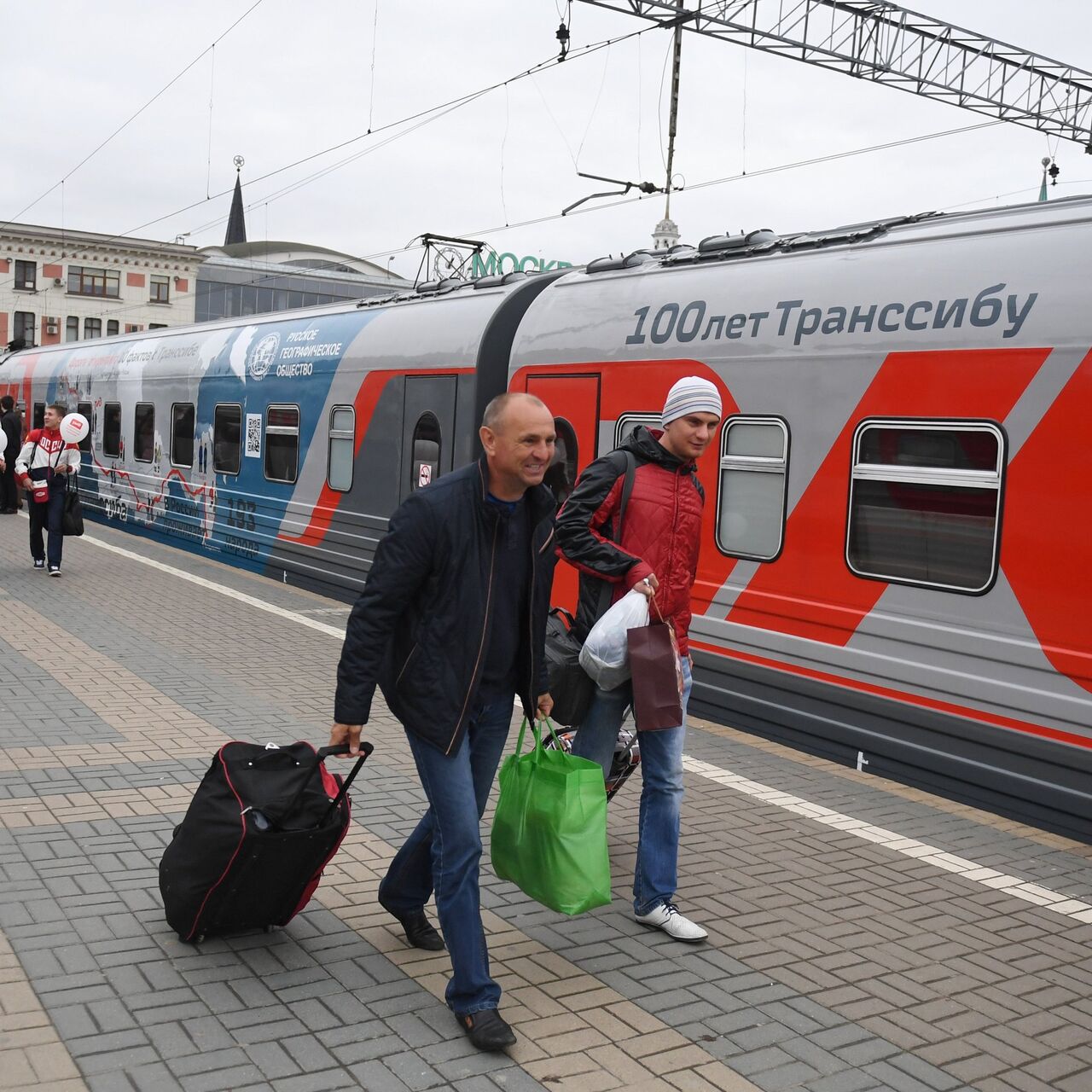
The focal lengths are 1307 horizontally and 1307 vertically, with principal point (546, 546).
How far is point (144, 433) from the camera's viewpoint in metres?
18.4

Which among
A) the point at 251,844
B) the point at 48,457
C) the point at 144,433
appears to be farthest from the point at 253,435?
the point at 251,844

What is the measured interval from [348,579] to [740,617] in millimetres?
5800

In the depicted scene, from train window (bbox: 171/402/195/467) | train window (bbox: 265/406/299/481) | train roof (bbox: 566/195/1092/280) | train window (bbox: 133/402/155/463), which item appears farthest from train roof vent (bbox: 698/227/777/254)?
A: train window (bbox: 133/402/155/463)

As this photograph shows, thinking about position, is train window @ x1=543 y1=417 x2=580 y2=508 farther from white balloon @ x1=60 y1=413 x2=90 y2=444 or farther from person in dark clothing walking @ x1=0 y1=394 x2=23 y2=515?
person in dark clothing walking @ x1=0 y1=394 x2=23 y2=515

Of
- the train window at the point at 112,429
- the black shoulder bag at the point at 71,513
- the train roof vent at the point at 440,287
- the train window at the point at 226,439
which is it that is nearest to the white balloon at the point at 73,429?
the black shoulder bag at the point at 71,513

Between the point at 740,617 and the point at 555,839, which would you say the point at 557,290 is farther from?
the point at 555,839

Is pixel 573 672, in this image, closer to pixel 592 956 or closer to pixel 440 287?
pixel 592 956

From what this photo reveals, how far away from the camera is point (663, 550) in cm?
462

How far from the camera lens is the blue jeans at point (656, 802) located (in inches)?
179

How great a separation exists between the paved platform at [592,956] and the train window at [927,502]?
113cm

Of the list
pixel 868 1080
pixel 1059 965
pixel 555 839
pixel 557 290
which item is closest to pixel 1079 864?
pixel 1059 965

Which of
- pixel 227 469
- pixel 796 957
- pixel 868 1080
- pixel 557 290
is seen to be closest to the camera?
pixel 868 1080

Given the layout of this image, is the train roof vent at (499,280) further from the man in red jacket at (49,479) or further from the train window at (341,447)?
the man in red jacket at (49,479)

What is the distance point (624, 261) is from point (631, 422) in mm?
1344
